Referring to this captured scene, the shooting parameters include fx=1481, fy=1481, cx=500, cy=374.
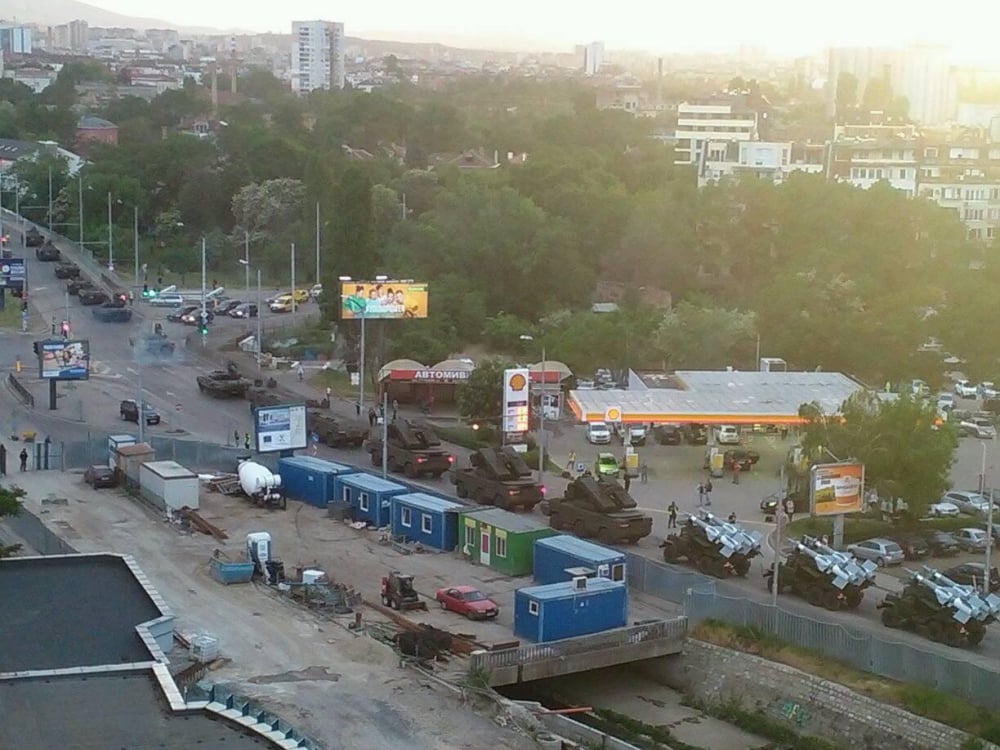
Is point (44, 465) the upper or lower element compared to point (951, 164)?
lower

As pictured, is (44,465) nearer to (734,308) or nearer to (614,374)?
(614,374)

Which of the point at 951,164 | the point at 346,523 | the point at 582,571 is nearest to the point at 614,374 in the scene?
the point at 346,523

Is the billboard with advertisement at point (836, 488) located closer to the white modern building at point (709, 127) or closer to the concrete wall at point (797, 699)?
the concrete wall at point (797, 699)

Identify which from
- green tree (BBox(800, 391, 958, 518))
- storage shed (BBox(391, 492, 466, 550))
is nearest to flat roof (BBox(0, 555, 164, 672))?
storage shed (BBox(391, 492, 466, 550))

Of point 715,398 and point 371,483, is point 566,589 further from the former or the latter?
point 715,398

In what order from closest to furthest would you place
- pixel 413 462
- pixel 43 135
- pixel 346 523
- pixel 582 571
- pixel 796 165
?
pixel 582 571
pixel 346 523
pixel 413 462
pixel 796 165
pixel 43 135

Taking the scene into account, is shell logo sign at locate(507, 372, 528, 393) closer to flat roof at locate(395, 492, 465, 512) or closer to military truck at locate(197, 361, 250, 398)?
flat roof at locate(395, 492, 465, 512)
